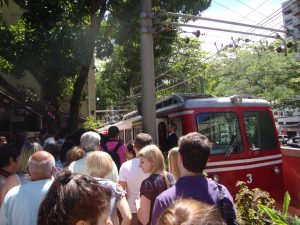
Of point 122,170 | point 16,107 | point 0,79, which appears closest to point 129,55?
point 0,79

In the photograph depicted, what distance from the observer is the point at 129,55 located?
48.6 feet

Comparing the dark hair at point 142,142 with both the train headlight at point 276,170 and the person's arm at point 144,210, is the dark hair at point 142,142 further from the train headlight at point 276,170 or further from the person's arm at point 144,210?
the train headlight at point 276,170

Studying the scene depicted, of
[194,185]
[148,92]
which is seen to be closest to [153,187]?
[194,185]

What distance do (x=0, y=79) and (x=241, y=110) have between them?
341 inches

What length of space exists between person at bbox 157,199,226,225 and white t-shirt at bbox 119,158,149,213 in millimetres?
3217

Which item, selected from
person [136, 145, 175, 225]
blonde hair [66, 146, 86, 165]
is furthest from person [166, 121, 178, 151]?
person [136, 145, 175, 225]

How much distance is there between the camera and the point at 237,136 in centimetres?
878

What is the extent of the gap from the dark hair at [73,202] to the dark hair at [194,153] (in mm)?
1153

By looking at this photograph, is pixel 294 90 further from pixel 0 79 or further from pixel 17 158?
pixel 17 158

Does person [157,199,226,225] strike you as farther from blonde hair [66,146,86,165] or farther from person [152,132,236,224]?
blonde hair [66,146,86,165]

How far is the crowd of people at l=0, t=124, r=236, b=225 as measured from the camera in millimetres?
2000

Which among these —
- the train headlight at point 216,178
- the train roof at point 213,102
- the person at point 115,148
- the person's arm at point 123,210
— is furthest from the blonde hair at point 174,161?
the train roof at point 213,102

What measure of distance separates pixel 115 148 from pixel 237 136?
298 cm

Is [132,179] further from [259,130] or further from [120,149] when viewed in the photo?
[259,130]
